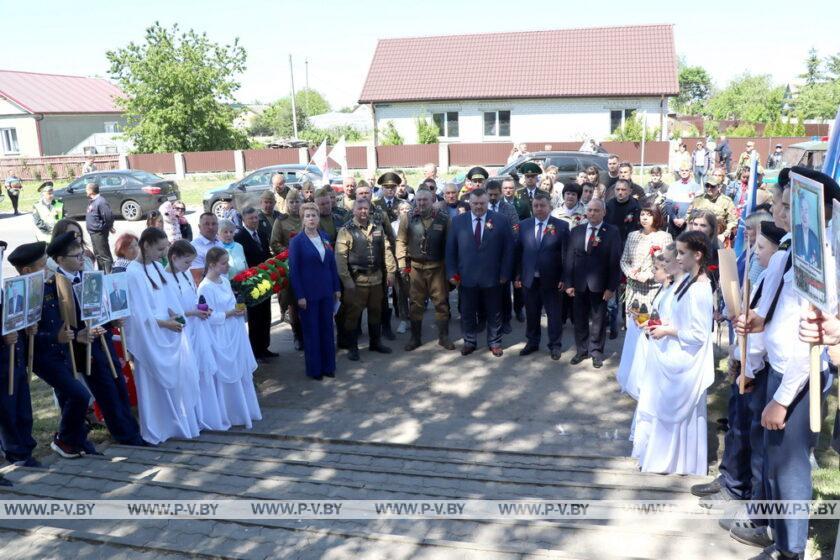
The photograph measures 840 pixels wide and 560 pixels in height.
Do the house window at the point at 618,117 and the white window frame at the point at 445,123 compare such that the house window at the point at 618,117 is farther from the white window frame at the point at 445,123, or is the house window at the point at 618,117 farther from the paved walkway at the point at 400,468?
the paved walkway at the point at 400,468

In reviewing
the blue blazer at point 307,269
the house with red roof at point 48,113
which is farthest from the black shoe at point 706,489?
the house with red roof at point 48,113

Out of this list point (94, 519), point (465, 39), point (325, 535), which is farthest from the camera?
point (465, 39)

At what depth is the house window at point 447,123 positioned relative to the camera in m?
35.2

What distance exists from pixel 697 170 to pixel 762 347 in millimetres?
21968

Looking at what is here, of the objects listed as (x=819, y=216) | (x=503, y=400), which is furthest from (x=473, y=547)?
(x=503, y=400)

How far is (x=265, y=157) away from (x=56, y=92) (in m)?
22.5

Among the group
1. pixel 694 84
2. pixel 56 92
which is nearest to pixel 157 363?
pixel 56 92

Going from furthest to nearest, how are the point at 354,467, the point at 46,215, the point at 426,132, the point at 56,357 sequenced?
the point at 426,132
the point at 46,215
the point at 56,357
the point at 354,467

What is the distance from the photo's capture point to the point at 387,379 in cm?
788

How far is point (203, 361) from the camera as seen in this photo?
6.51 meters

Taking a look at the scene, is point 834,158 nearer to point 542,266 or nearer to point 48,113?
point 542,266

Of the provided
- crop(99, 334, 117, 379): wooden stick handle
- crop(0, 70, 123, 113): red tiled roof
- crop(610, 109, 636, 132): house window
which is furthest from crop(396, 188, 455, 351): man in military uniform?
crop(0, 70, 123, 113): red tiled roof

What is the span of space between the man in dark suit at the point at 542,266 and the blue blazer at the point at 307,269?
2348 millimetres

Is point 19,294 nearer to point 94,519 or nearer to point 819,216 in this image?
point 94,519
